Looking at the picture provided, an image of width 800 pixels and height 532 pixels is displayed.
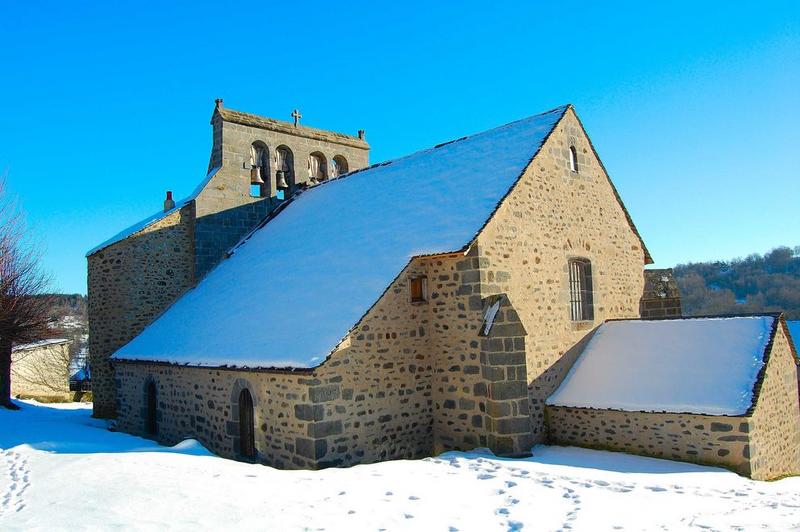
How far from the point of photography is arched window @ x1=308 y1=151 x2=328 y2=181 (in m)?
22.1

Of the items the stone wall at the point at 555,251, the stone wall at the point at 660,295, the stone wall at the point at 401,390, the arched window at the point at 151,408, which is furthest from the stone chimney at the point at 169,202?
the stone wall at the point at 660,295

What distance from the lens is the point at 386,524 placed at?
693 centimetres

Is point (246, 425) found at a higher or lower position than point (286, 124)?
lower

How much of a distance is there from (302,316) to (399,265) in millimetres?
2269

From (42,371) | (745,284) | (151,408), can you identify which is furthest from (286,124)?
(745,284)

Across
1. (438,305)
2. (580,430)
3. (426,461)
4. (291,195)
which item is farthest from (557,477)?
(291,195)

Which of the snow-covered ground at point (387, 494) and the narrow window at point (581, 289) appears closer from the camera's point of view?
the snow-covered ground at point (387, 494)

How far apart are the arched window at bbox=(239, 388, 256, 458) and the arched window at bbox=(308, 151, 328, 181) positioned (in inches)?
457

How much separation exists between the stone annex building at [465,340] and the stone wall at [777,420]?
6 cm

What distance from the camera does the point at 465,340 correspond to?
1173 cm

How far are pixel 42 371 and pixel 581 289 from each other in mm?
31673

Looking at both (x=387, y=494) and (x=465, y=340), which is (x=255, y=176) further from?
(x=387, y=494)

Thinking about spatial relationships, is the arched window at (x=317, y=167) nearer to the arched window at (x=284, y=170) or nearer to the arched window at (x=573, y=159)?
the arched window at (x=284, y=170)

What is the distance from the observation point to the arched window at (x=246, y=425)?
1186 cm
